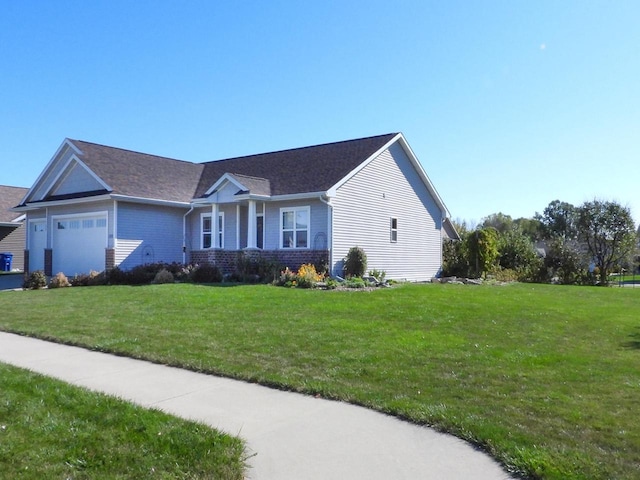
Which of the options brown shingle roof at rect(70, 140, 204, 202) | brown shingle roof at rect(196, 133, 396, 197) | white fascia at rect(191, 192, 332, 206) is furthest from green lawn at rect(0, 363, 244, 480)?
brown shingle roof at rect(70, 140, 204, 202)

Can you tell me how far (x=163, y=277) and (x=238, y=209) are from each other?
4.31 metres

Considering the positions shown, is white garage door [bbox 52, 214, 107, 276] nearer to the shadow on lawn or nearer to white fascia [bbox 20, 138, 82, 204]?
white fascia [bbox 20, 138, 82, 204]

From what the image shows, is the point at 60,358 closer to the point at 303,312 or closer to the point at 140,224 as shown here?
the point at 303,312

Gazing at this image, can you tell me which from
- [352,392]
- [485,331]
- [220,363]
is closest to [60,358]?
[220,363]

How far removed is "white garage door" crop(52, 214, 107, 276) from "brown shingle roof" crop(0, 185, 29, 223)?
10999 mm

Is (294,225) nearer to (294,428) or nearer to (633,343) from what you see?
(633,343)

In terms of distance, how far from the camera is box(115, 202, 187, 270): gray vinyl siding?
71.4 ft

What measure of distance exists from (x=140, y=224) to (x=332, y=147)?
9.14m

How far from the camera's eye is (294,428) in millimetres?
4949

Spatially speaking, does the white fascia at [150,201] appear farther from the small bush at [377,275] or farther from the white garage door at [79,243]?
the small bush at [377,275]

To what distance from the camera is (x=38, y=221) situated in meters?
26.6

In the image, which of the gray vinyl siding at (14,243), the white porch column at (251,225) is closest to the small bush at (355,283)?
the white porch column at (251,225)

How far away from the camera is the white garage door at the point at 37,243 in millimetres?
25969

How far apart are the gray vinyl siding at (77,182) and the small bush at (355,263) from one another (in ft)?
35.7
